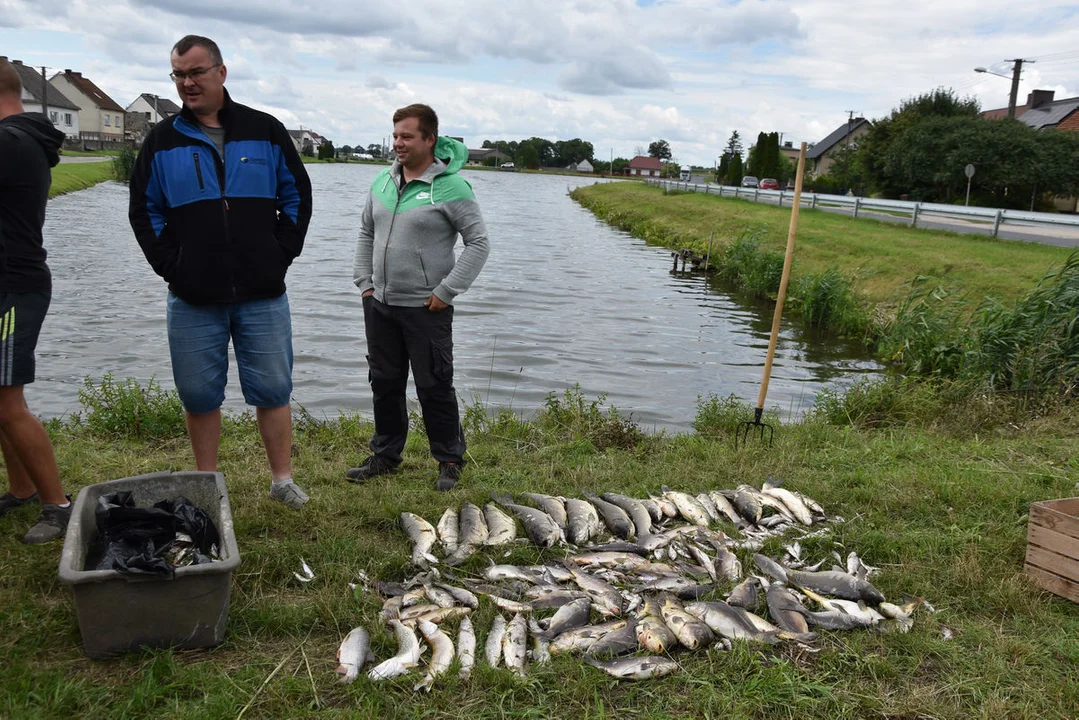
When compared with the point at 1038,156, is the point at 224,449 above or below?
below

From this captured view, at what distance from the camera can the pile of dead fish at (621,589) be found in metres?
3.62

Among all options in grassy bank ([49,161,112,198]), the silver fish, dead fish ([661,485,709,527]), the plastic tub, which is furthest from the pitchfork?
grassy bank ([49,161,112,198])

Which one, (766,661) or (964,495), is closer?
(766,661)

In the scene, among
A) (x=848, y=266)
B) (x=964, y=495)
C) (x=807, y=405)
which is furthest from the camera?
(x=848, y=266)

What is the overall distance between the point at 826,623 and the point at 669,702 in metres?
1.00

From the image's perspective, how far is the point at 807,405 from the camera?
11.3 meters

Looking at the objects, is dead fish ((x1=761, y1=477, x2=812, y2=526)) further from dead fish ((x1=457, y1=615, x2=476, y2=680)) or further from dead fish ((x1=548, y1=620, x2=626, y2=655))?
dead fish ((x1=457, y1=615, x2=476, y2=680))

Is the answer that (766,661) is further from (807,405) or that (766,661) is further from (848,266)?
(848,266)

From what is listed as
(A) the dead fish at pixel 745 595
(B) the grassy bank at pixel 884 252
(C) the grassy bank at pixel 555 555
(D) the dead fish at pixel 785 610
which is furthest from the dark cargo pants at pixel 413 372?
(B) the grassy bank at pixel 884 252

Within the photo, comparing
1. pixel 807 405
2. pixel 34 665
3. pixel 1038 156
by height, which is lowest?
pixel 807 405

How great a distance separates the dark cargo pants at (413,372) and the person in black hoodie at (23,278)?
70.3 inches

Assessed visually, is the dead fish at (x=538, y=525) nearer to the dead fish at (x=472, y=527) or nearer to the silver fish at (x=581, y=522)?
the silver fish at (x=581, y=522)

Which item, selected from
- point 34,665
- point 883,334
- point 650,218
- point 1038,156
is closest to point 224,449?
point 34,665

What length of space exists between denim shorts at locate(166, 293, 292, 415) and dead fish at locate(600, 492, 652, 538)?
208 centimetres
